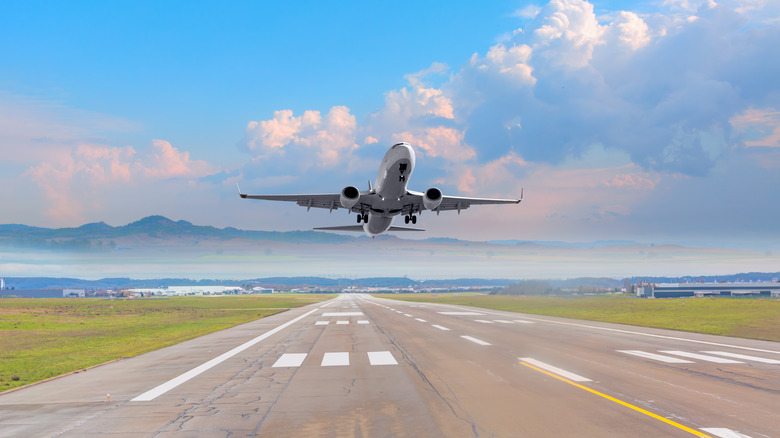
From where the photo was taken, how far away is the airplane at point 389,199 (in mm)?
29250

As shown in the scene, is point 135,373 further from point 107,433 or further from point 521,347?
point 521,347

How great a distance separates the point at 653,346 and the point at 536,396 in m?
12.9

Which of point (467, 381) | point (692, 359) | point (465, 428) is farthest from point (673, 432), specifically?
point (692, 359)

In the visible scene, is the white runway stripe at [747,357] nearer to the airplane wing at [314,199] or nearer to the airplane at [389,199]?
the airplane at [389,199]

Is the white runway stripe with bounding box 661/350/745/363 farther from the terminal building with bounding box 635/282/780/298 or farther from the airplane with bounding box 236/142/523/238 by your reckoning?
the terminal building with bounding box 635/282/780/298

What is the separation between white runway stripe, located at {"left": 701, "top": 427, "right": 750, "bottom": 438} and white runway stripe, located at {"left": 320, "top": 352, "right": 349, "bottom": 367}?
1075 cm

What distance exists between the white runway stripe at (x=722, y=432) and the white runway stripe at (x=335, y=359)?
1075cm

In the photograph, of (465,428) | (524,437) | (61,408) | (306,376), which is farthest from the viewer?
(306,376)

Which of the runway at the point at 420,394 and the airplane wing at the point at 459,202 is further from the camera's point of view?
the airplane wing at the point at 459,202

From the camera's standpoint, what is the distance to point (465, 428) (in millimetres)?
8711

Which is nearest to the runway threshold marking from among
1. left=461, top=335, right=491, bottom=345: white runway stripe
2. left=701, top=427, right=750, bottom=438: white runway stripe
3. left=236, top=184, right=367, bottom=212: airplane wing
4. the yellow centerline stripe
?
the yellow centerline stripe

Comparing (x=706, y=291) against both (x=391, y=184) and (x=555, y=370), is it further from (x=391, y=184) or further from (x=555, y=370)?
(x=555, y=370)

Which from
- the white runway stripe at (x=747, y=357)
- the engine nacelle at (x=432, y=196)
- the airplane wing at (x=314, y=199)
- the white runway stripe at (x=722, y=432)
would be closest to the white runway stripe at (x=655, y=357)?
the white runway stripe at (x=747, y=357)

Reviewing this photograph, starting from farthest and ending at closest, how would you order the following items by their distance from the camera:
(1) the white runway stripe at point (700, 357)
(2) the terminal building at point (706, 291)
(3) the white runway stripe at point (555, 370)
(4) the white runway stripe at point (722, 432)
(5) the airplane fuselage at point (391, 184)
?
1. (2) the terminal building at point (706, 291)
2. (5) the airplane fuselage at point (391, 184)
3. (1) the white runway stripe at point (700, 357)
4. (3) the white runway stripe at point (555, 370)
5. (4) the white runway stripe at point (722, 432)
